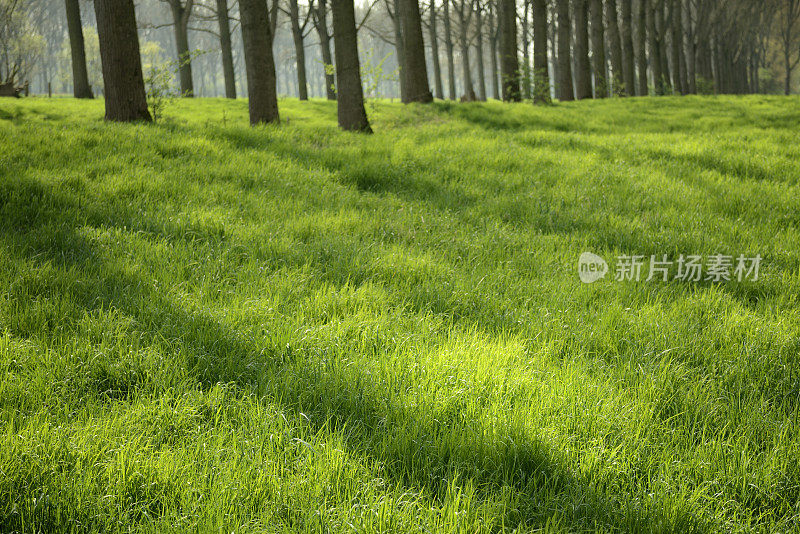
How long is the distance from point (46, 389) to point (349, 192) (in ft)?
14.2

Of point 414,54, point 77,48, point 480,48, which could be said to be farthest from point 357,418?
point 480,48

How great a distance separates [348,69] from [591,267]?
758cm

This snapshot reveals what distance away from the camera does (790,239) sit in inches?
203

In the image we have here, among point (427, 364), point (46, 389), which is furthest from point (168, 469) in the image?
point (427, 364)

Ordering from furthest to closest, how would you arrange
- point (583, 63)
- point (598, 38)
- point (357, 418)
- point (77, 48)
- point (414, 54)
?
point (598, 38) < point (583, 63) < point (77, 48) < point (414, 54) < point (357, 418)

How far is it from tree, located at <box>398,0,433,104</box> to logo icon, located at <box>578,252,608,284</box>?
424 inches

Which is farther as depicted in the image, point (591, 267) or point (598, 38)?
point (598, 38)

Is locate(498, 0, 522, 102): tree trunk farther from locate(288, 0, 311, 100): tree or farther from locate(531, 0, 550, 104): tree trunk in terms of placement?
locate(288, 0, 311, 100): tree

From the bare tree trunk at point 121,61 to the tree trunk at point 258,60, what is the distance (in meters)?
1.90

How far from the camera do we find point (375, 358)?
2.85 meters

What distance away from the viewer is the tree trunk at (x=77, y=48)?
18.0 meters

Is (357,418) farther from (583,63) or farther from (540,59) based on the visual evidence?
(583,63)

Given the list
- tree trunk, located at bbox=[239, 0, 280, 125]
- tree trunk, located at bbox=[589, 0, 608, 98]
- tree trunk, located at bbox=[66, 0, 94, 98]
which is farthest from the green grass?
tree trunk, located at bbox=[589, 0, 608, 98]

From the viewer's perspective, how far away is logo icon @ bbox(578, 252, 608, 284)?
14.3ft
